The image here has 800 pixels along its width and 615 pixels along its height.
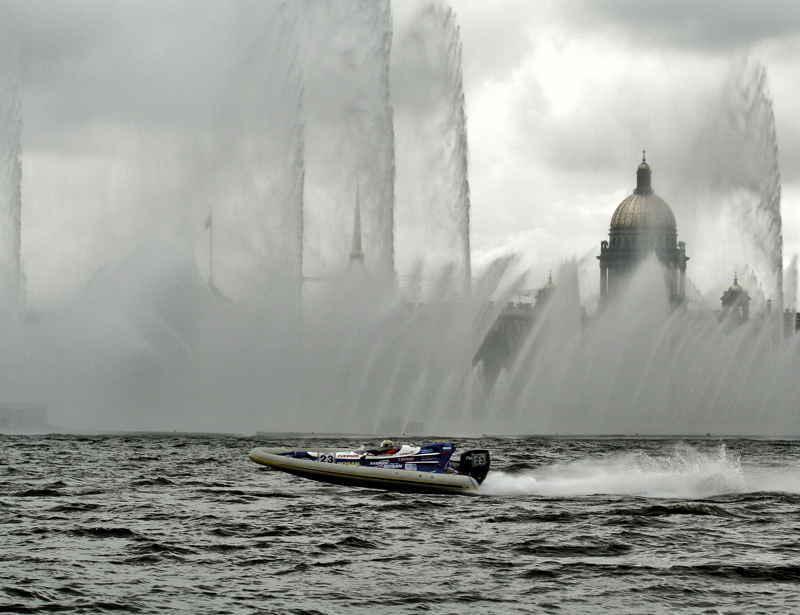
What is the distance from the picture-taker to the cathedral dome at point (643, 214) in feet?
555

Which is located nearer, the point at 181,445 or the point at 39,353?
the point at 181,445

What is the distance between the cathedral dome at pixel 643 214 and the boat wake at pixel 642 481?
126 meters

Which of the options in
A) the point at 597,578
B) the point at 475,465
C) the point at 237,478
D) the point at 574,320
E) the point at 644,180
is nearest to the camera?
the point at 597,578

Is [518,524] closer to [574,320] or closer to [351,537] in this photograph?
[351,537]

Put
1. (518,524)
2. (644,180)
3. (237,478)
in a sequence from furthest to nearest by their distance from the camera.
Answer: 1. (644,180)
2. (237,478)
3. (518,524)

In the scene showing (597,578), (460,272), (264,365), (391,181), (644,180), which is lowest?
(597,578)

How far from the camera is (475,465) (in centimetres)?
3575

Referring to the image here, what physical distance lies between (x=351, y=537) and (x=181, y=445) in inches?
1105

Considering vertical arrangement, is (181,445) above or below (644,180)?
below

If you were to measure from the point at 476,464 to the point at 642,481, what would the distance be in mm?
6196

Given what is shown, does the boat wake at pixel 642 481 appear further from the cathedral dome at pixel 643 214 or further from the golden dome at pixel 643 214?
the golden dome at pixel 643 214

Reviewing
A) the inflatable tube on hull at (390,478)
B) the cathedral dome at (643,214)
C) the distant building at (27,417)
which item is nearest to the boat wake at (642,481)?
the inflatable tube on hull at (390,478)

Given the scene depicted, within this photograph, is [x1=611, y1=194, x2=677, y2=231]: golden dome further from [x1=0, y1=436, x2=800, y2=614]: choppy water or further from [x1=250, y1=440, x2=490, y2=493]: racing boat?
[x1=250, y1=440, x2=490, y2=493]: racing boat

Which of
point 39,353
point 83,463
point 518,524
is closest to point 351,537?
point 518,524
